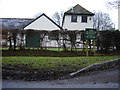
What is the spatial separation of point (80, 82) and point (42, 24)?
2173 cm

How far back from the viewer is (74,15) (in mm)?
30469

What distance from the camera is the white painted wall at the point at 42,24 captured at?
26.0m

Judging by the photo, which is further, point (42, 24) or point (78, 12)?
point (78, 12)

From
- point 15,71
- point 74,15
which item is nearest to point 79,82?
point 15,71

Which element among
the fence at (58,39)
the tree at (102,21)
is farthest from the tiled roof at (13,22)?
the tree at (102,21)

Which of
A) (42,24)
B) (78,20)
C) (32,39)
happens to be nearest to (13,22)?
(42,24)

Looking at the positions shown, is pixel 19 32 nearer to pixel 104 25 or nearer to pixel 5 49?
pixel 5 49

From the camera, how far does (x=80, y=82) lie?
544 centimetres

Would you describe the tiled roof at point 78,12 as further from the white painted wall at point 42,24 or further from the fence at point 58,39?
the fence at point 58,39

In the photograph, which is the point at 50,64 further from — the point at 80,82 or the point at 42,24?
the point at 42,24

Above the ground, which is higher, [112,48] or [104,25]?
[104,25]

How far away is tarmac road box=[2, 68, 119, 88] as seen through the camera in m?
4.99

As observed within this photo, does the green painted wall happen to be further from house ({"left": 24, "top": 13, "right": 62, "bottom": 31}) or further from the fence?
house ({"left": 24, "top": 13, "right": 62, "bottom": 31})

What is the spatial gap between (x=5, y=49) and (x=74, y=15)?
2052 centimetres
